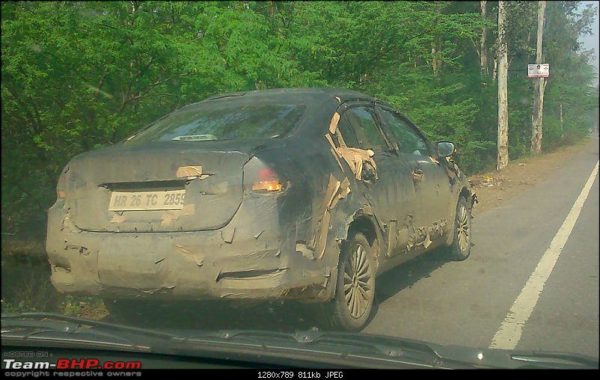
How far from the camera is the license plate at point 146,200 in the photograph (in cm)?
427

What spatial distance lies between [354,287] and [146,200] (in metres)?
1.61

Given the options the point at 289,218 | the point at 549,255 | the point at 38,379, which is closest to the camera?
the point at 38,379

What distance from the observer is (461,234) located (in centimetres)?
746

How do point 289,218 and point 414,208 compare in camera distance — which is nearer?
point 289,218

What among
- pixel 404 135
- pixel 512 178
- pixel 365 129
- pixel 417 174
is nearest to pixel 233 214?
pixel 365 129

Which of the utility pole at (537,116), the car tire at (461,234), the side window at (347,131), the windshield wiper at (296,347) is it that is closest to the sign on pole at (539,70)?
the utility pole at (537,116)

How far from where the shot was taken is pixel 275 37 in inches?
391

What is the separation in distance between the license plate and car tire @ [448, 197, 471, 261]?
145 inches

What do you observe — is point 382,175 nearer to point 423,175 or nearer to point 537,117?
point 423,175

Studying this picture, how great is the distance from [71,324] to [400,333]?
2.26 m

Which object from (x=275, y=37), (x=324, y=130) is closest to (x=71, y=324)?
(x=324, y=130)

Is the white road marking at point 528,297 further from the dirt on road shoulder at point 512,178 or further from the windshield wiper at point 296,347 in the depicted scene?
the dirt on road shoulder at point 512,178

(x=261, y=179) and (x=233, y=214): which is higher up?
(x=261, y=179)

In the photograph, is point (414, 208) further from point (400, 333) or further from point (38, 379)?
point (38, 379)
